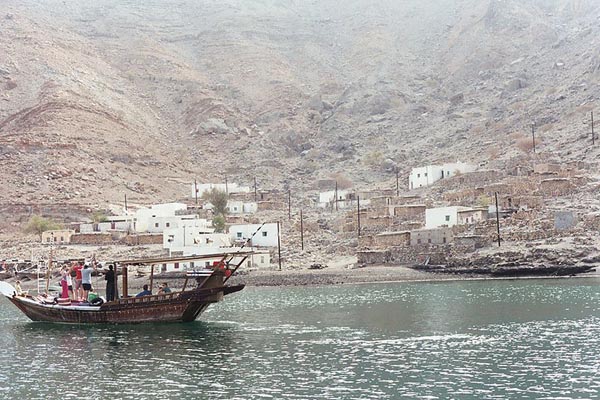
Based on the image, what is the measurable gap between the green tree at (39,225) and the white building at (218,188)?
17550 millimetres

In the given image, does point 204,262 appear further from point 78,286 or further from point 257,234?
point 78,286

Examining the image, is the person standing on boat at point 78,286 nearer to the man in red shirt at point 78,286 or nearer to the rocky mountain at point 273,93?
the man in red shirt at point 78,286

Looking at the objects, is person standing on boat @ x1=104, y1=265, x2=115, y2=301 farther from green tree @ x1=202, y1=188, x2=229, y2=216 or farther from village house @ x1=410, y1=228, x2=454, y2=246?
green tree @ x1=202, y1=188, x2=229, y2=216

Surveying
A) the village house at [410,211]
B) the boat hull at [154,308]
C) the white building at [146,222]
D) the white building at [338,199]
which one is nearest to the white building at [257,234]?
the white building at [146,222]

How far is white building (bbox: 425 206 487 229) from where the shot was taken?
221 feet

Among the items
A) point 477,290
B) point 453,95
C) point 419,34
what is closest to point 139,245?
point 477,290

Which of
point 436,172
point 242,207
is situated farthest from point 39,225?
point 436,172

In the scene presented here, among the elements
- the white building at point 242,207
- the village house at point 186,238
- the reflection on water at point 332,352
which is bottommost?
the reflection on water at point 332,352

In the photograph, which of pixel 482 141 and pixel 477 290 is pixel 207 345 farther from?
pixel 482 141

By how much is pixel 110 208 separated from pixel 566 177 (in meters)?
44.0

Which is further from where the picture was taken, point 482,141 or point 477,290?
point 482,141

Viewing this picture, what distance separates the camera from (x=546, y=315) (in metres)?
38.1

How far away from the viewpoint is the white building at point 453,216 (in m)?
67.4

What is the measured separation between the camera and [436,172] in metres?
87.6
